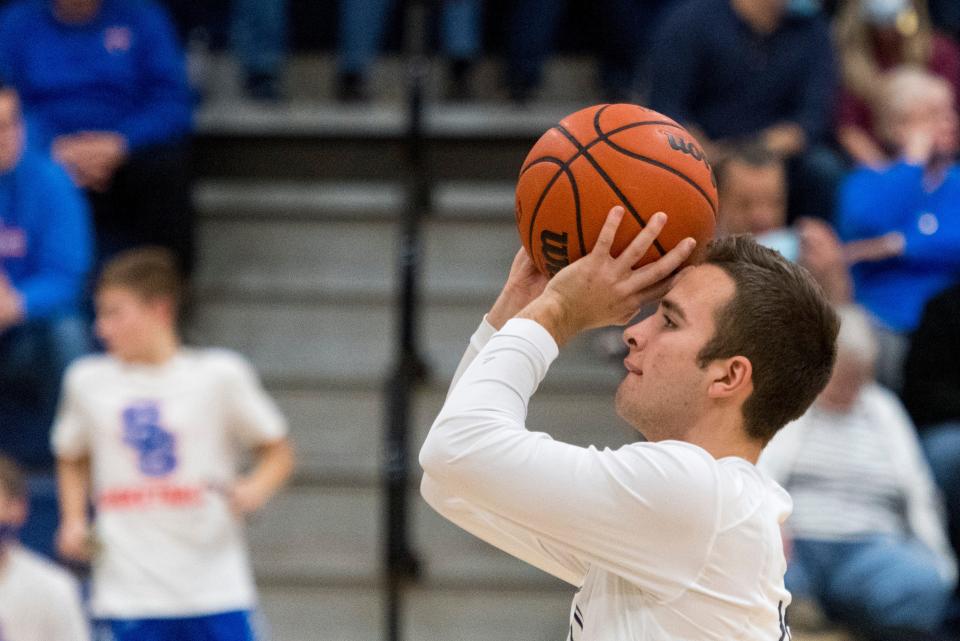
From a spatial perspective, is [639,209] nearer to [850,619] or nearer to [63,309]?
[850,619]

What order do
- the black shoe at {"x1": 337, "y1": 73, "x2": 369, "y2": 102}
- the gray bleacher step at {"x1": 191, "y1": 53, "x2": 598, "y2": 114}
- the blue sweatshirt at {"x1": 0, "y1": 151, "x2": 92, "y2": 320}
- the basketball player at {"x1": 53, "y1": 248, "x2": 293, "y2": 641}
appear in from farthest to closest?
the gray bleacher step at {"x1": 191, "y1": 53, "x2": 598, "y2": 114}
the black shoe at {"x1": 337, "y1": 73, "x2": 369, "y2": 102}
the blue sweatshirt at {"x1": 0, "y1": 151, "x2": 92, "y2": 320}
the basketball player at {"x1": 53, "y1": 248, "x2": 293, "y2": 641}

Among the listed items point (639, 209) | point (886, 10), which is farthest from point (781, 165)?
point (639, 209)

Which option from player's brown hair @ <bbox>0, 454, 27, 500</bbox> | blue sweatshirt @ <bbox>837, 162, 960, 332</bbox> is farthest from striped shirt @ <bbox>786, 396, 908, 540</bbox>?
player's brown hair @ <bbox>0, 454, 27, 500</bbox>

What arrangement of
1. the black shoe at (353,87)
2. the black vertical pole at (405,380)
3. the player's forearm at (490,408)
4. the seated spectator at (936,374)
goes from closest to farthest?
1. the player's forearm at (490,408)
2. the black vertical pole at (405,380)
3. the seated spectator at (936,374)
4. the black shoe at (353,87)

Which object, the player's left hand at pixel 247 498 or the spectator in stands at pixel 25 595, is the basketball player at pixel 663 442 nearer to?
the player's left hand at pixel 247 498

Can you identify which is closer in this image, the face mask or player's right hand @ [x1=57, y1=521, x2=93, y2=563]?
player's right hand @ [x1=57, y1=521, x2=93, y2=563]

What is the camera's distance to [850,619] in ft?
15.8

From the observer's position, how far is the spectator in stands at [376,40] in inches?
280

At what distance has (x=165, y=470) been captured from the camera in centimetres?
490

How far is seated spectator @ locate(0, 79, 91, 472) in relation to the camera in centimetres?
564

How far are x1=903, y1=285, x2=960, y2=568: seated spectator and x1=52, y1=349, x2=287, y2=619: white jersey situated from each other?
2403mm

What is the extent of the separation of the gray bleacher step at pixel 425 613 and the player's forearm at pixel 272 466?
781mm

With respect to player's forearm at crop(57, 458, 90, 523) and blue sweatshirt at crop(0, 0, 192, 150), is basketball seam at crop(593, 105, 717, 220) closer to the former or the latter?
player's forearm at crop(57, 458, 90, 523)

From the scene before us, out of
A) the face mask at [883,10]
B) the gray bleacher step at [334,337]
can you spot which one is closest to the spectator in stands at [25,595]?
the gray bleacher step at [334,337]
